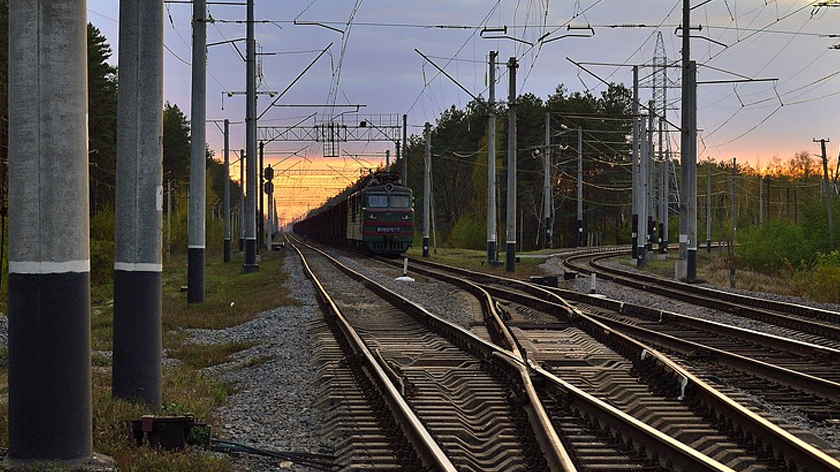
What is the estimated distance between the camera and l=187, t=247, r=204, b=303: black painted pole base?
22906mm

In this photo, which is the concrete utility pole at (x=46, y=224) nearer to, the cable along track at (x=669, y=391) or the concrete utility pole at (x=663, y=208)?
the cable along track at (x=669, y=391)

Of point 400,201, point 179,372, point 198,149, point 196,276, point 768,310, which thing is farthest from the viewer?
point 400,201

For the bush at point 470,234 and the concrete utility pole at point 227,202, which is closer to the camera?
the concrete utility pole at point 227,202

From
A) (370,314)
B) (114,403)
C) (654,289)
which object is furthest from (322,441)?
(654,289)

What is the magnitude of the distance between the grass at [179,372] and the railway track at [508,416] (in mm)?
1618

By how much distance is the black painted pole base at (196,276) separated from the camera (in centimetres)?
2291

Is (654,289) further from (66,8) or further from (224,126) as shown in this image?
(224,126)

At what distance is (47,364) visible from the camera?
21.5 feet

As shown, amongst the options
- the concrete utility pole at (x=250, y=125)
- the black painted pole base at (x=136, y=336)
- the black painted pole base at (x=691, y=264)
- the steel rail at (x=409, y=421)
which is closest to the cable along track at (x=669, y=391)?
the steel rail at (x=409, y=421)

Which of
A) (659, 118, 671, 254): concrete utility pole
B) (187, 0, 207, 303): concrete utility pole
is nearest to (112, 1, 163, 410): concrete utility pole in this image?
(187, 0, 207, 303): concrete utility pole

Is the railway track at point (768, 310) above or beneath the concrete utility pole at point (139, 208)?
beneath

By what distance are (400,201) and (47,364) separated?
40.9 metres

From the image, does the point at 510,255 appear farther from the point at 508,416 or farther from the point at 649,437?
the point at 649,437

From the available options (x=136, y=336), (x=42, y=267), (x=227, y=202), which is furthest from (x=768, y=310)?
(x=227, y=202)
